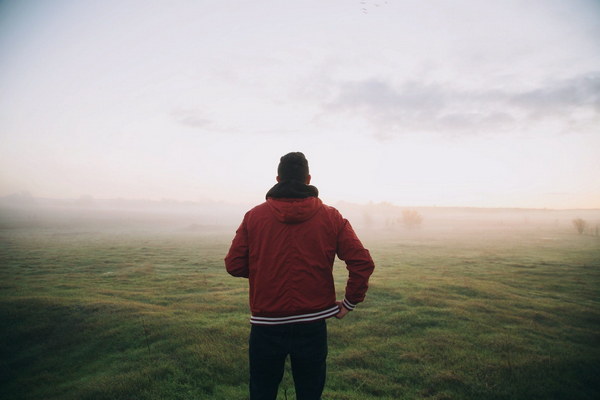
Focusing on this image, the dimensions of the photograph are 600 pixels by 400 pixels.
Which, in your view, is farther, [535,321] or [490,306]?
[490,306]

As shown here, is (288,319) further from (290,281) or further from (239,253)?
(239,253)

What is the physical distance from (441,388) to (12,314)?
14.4 metres

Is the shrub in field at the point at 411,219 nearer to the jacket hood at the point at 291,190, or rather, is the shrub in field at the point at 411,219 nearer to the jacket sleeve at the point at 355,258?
the jacket sleeve at the point at 355,258

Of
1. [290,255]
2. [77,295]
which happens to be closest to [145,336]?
[77,295]

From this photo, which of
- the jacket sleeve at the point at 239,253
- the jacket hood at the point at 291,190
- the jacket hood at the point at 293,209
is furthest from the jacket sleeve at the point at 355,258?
the jacket sleeve at the point at 239,253

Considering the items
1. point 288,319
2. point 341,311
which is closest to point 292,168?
point 288,319

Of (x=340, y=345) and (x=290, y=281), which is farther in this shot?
(x=340, y=345)

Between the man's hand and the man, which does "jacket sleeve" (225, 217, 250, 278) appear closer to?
the man

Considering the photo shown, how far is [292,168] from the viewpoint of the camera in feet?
11.2

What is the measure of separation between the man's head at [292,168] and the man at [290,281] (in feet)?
0.04

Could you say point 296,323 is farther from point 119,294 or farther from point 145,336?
point 119,294

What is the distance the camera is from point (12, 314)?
10219 mm

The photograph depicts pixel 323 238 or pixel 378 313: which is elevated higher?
pixel 323 238

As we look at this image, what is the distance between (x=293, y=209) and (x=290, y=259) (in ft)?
1.92
